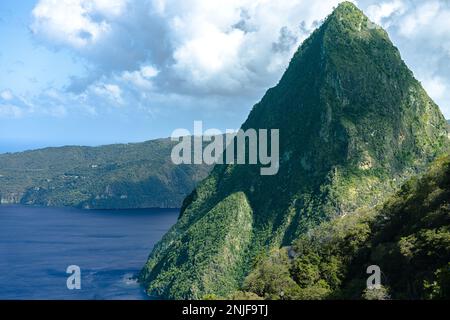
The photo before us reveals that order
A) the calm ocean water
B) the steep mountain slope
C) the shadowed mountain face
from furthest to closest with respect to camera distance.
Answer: the shadowed mountain face → the calm ocean water → the steep mountain slope

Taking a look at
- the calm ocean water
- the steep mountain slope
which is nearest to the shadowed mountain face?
the calm ocean water

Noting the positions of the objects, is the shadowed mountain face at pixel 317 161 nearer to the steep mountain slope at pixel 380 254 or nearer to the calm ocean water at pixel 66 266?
the calm ocean water at pixel 66 266

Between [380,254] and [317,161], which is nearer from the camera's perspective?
[380,254]

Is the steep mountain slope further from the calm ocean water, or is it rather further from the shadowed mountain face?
the calm ocean water

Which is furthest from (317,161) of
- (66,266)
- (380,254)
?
(380,254)

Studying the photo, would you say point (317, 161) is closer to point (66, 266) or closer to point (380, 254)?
point (66, 266)
